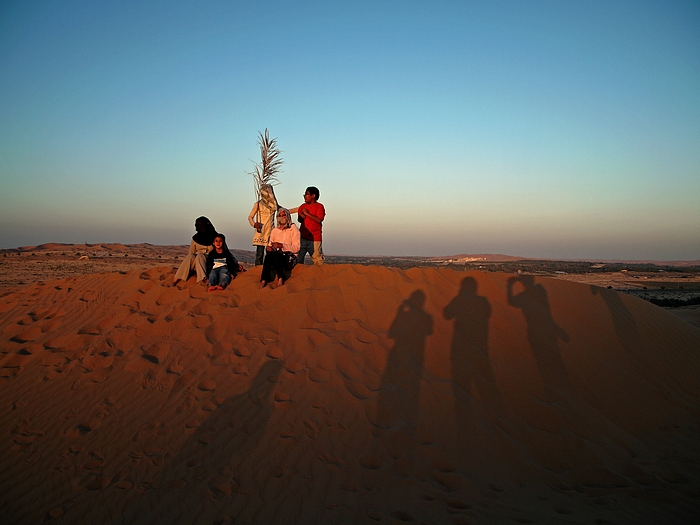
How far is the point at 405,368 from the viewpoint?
5.09 meters

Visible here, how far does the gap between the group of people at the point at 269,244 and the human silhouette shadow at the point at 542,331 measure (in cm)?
351

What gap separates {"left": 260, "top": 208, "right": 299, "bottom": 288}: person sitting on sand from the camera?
23.3 ft

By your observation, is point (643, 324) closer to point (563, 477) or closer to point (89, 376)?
point (563, 477)

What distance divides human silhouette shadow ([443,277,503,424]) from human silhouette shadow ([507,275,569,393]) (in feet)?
1.95

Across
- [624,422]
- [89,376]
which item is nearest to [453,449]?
[624,422]

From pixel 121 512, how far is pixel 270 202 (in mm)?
6351

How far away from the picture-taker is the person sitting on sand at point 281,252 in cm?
710

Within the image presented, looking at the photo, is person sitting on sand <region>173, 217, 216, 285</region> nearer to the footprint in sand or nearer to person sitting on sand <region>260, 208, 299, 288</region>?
person sitting on sand <region>260, 208, 299, 288</region>

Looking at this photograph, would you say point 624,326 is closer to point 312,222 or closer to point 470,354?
point 470,354

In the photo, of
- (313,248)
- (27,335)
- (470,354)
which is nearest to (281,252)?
(313,248)

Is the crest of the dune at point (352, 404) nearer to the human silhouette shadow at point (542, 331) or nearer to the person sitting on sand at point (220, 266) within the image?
the human silhouette shadow at point (542, 331)

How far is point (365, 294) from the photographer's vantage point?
650cm

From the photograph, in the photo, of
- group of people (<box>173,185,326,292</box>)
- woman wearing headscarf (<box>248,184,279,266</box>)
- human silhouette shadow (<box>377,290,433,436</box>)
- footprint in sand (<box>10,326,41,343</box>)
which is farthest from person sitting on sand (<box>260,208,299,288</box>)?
footprint in sand (<box>10,326,41,343</box>)

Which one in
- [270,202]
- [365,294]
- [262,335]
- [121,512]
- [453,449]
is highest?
[270,202]
